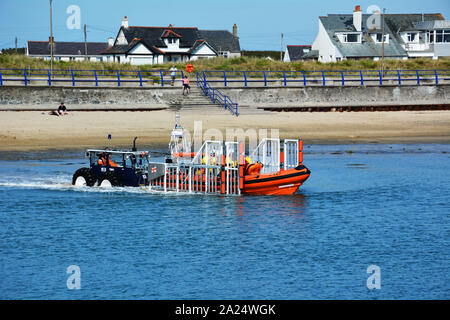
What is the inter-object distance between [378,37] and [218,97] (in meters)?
38.6

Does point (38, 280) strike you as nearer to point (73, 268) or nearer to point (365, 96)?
point (73, 268)

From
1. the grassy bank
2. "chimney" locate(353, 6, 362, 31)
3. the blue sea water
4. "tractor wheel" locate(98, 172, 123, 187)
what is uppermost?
"chimney" locate(353, 6, 362, 31)

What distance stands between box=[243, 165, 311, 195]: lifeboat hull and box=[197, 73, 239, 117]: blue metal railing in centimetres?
2066

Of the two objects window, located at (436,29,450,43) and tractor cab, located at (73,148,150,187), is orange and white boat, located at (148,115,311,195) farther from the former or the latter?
window, located at (436,29,450,43)

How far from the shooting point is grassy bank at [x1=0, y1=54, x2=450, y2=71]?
5709cm

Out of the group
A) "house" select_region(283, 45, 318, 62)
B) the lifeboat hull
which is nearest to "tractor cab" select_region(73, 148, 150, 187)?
the lifeboat hull

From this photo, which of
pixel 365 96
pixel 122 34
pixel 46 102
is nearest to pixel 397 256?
pixel 46 102

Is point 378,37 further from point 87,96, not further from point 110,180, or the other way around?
point 110,180

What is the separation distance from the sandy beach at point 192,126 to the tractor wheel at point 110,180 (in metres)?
9.38

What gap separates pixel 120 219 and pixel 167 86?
27738mm

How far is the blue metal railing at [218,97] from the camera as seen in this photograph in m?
45.9

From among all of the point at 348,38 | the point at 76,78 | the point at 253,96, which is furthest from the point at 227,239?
the point at 348,38

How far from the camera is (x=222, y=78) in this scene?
5509 centimetres
